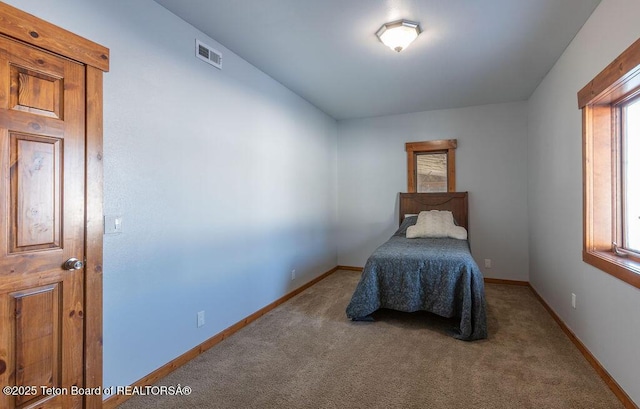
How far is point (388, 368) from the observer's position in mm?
2303

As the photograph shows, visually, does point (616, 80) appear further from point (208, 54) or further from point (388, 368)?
point (208, 54)

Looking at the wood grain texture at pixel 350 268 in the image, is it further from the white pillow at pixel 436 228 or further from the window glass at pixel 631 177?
the window glass at pixel 631 177

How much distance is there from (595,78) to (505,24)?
75 centimetres

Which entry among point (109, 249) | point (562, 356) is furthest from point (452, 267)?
point (109, 249)

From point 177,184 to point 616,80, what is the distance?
2.94m

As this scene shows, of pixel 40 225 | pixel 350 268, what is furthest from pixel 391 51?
pixel 350 268

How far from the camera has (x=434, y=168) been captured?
4.93 m

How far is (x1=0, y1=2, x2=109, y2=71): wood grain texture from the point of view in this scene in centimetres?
149

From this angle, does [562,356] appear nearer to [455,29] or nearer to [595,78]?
[595,78]

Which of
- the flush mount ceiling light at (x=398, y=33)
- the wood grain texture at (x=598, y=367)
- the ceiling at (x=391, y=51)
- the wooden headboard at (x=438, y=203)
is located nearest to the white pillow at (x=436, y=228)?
the wooden headboard at (x=438, y=203)

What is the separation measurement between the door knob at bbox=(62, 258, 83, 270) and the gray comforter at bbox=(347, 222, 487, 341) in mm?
2244

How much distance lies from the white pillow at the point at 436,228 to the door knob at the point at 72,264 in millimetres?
3441

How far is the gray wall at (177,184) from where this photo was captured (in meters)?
1.96

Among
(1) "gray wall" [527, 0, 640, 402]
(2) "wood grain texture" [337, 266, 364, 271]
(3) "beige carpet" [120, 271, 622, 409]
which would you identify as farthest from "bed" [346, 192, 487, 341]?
(2) "wood grain texture" [337, 266, 364, 271]
